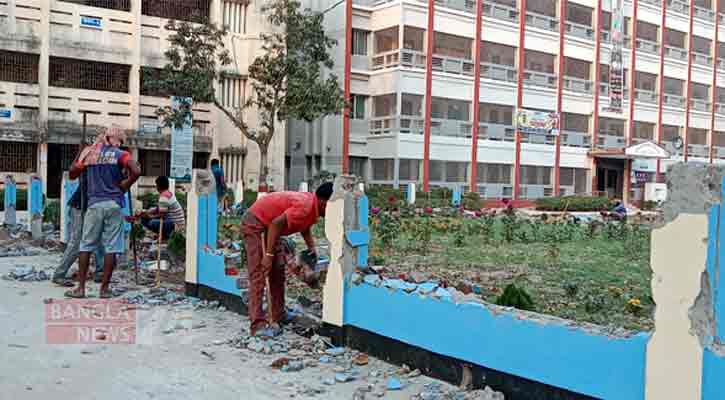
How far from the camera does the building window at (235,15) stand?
30.5 meters

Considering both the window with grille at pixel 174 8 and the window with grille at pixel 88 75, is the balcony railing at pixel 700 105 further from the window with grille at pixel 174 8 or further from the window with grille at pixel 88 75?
the window with grille at pixel 88 75

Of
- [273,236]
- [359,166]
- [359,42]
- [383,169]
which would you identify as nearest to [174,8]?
[359,42]

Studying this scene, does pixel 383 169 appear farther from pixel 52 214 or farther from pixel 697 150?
pixel 697 150

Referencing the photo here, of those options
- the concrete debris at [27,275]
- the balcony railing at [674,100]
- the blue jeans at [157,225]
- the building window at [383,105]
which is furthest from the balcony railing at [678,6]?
the concrete debris at [27,275]

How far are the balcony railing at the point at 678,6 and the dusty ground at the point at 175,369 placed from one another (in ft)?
156

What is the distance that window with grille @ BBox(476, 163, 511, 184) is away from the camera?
3825cm

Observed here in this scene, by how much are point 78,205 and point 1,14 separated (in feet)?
69.2

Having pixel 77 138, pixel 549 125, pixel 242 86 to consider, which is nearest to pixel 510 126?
pixel 549 125

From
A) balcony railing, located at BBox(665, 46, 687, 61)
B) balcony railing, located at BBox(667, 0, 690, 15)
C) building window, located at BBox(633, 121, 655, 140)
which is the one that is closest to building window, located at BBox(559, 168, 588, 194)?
building window, located at BBox(633, 121, 655, 140)

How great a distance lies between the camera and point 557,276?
916 cm

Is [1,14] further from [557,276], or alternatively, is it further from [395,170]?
[557,276]

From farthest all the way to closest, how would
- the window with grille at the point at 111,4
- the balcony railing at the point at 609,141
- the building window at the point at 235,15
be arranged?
1. the balcony railing at the point at 609,141
2. the building window at the point at 235,15
3. the window with grille at the point at 111,4

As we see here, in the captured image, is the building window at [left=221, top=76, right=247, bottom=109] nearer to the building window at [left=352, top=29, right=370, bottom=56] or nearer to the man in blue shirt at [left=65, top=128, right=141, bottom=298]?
the building window at [left=352, top=29, right=370, bottom=56]

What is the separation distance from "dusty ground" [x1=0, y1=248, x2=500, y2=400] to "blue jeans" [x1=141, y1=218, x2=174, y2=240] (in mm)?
3450
